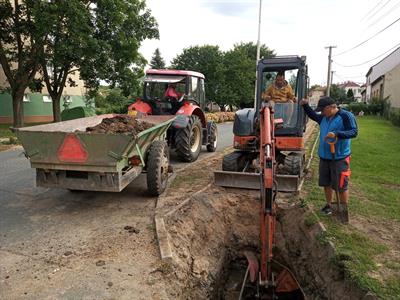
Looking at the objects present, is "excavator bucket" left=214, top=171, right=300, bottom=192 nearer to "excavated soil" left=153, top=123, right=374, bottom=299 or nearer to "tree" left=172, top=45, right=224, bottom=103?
"excavated soil" left=153, top=123, right=374, bottom=299

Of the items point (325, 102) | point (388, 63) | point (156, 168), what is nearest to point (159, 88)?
point (156, 168)

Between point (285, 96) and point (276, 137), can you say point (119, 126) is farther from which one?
point (285, 96)

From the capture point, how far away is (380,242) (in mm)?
4977

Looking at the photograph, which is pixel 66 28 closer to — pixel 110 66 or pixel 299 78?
pixel 110 66

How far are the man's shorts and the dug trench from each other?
63 centimetres

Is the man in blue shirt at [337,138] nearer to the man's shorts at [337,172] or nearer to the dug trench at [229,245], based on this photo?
the man's shorts at [337,172]

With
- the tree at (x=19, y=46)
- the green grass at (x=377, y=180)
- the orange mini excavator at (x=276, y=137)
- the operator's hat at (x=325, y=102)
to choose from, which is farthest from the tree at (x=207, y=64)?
the operator's hat at (x=325, y=102)

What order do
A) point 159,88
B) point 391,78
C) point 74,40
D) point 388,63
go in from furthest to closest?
point 388,63
point 391,78
point 74,40
point 159,88

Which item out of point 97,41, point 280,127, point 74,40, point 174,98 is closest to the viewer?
point 280,127

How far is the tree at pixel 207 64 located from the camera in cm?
4288

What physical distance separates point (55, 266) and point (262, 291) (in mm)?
2490

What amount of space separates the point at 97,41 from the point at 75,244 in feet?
48.1

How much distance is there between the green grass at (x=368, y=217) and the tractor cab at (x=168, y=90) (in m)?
3.81

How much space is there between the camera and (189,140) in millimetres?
9508
